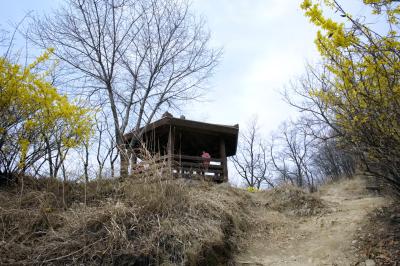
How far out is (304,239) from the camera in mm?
6285

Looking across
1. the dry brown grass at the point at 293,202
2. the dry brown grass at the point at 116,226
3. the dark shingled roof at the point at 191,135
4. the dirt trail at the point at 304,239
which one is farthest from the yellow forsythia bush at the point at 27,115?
the dry brown grass at the point at 293,202

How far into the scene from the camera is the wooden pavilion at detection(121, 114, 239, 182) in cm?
1069

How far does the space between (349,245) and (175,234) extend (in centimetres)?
316

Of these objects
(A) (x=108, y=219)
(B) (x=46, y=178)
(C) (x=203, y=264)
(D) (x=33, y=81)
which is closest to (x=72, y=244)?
(A) (x=108, y=219)

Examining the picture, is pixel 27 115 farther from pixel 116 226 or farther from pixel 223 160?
pixel 223 160

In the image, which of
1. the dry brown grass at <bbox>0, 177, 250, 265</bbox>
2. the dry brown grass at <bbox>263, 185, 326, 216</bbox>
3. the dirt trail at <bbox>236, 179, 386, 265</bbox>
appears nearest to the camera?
the dry brown grass at <bbox>0, 177, 250, 265</bbox>

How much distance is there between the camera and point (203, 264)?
14.6 feet

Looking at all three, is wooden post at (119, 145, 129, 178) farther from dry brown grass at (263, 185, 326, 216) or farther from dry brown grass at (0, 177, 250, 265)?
dry brown grass at (263, 185, 326, 216)

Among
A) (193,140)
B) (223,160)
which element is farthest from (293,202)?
(193,140)

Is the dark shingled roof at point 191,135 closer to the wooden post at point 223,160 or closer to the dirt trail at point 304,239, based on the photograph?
the wooden post at point 223,160

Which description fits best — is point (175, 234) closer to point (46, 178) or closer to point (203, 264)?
point (203, 264)

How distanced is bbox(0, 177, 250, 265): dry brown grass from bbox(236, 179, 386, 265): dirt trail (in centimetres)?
63

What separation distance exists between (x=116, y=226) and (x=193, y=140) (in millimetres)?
8435

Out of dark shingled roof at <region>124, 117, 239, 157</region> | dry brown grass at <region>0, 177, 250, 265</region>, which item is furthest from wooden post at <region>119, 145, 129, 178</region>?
dark shingled roof at <region>124, 117, 239, 157</region>
